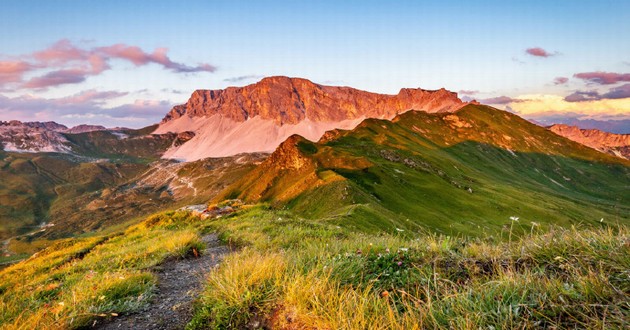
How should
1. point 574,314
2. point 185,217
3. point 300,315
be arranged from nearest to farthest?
point 574,314, point 300,315, point 185,217

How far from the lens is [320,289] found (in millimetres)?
5816

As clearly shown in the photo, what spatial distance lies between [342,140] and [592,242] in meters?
183

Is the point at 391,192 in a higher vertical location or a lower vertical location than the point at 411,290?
lower

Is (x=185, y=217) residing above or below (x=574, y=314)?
below

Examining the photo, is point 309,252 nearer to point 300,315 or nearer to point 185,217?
point 300,315

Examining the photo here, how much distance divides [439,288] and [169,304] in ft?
20.4

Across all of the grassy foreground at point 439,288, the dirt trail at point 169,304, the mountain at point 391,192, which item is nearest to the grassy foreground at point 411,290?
the grassy foreground at point 439,288

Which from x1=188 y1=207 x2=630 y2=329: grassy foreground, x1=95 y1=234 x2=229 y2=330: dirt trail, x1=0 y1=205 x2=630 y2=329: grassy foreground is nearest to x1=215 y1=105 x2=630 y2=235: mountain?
x1=95 y1=234 x2=229 y2=330: dirt trail

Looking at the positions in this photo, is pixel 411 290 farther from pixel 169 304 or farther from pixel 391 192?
pixel 391 192

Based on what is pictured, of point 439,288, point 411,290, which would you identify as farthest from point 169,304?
point 439,288

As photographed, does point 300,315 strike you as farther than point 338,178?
No

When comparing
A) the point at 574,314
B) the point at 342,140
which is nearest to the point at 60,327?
the point at 574,314

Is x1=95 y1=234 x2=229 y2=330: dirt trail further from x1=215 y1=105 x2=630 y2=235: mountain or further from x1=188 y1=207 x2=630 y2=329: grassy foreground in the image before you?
x1=215 y1=105 x2=630 y2=235: mountain

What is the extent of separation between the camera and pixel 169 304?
845 centimetres
